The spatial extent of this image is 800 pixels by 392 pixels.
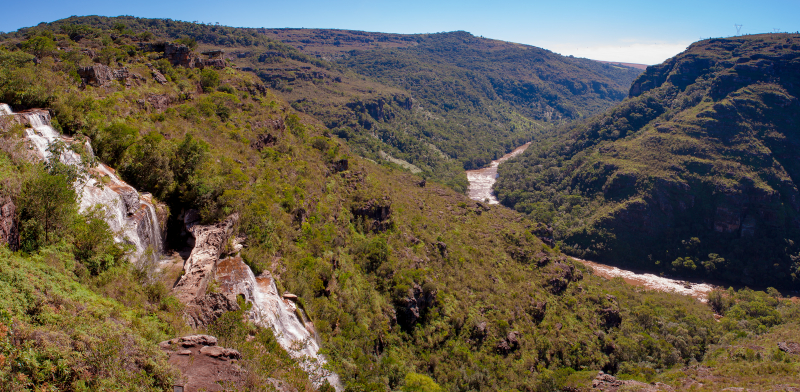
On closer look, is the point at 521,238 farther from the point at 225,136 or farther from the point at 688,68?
the point at 688,68

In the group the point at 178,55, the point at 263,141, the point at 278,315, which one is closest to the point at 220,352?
the point at 278,315

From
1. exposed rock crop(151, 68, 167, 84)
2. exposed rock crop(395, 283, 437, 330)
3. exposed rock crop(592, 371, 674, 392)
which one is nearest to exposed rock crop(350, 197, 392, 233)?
exposed rock crop(395, 283, 437, 330)

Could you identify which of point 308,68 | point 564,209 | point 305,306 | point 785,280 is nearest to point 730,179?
point 785,280

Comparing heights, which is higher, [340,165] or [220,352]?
[340,165]

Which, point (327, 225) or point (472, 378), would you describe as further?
point (327, 225)

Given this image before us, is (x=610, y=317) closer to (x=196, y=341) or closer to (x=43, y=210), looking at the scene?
(x=196, y=341)

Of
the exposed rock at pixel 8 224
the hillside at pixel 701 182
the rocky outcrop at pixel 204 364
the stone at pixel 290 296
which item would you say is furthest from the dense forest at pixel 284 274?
the hillside at pixel 701 182
